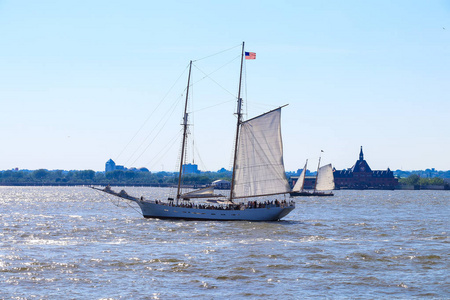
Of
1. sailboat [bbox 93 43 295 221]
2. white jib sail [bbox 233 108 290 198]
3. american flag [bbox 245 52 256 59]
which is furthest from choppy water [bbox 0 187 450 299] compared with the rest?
american flag [bbox 245 52 256 59]

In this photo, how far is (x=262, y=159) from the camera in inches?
2965

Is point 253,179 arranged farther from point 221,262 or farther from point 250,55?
point 221,262

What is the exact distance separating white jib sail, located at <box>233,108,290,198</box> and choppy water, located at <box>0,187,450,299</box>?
8.18 meters

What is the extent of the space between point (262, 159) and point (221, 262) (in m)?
32.2

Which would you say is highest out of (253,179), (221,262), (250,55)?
(250,55)

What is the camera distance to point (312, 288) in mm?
36031

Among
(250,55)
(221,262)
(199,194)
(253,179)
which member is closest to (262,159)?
(253,179)

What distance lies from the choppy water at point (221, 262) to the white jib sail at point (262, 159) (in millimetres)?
Answer: 8183

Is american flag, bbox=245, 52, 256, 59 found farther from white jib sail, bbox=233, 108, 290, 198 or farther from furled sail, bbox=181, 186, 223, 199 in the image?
furled sail, bbox=181, 186, 223, 199

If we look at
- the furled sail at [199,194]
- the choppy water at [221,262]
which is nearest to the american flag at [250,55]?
the furled sail at [199,194]

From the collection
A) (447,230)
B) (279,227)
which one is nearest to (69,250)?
(279,227)

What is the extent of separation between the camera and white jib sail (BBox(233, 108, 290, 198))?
74875 millimetres

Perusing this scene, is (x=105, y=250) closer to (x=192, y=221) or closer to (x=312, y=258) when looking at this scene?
(x=312, y=258)

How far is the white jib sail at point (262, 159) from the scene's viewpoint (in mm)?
74875
